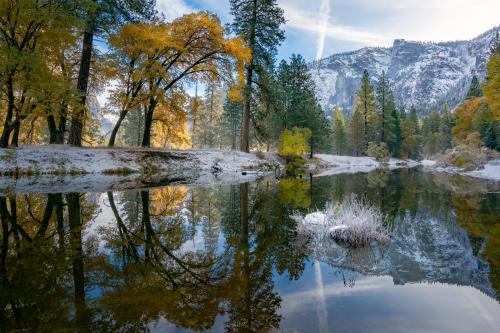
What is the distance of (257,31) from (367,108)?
→ 143 ft

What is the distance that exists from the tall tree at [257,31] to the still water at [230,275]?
22435 mm

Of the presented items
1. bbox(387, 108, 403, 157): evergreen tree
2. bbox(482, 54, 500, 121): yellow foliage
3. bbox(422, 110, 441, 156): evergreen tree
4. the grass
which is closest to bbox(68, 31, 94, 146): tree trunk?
the grass

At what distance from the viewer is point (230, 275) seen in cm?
451

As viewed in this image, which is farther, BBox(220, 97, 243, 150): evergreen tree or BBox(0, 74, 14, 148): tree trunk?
BBox(220, 97, 243, 150): evergreen tree

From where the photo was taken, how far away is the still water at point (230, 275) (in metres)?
3.26

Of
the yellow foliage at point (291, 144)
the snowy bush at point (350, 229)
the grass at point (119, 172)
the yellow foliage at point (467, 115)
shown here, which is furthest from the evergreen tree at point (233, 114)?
the snowy bush at point (350, 229)

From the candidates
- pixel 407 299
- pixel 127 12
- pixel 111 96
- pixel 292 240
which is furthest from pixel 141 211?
pixel 127 12

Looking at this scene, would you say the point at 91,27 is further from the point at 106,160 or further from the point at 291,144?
the point at 291,144

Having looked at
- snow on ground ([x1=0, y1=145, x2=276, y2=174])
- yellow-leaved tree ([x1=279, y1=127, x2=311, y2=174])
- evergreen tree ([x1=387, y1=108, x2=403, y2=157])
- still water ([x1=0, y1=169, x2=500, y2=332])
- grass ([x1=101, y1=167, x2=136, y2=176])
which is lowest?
still water ([x1=0, y1=169, x2=500, y2=332])

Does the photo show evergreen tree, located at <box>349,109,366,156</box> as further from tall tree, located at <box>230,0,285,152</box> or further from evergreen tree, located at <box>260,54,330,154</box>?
tall tree, located at <box>230,0,285,152</box>

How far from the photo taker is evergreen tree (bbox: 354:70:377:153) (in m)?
63.8

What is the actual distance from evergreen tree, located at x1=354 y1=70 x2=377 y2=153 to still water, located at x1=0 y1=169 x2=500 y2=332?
60076 millimetres

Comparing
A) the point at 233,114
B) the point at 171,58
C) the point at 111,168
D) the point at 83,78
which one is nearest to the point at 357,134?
the point at 233,114

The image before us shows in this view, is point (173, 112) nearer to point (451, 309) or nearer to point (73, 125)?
point (73, 125)
